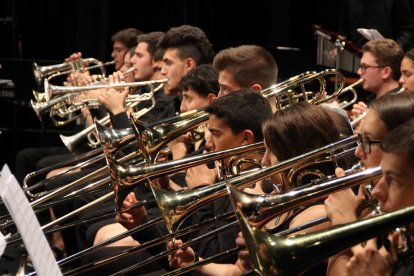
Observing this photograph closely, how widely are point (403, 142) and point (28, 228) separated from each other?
96cm

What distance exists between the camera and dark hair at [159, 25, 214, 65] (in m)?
5.10

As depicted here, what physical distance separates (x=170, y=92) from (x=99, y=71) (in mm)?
1905

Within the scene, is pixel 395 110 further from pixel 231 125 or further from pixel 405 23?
pixel 405 23

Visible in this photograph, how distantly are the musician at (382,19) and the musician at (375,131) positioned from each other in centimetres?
352

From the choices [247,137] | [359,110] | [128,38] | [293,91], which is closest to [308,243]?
[247,137]

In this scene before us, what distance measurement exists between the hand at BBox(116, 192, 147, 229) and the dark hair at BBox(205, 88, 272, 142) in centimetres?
48

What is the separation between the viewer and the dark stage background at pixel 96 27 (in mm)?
6996

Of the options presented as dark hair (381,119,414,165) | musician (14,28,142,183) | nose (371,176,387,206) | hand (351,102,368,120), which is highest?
dark hair (381,119,414,165)

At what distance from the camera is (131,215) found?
3.37m

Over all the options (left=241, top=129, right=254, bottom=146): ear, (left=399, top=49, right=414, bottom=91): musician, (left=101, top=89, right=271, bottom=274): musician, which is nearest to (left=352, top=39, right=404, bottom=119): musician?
(left=399, top=49, right=414, bottom=91): musician

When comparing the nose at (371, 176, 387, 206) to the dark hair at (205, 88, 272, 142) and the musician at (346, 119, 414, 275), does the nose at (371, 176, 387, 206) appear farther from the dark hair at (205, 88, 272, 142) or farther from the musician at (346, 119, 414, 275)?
the dark hair at (205, 88, 272, 142)

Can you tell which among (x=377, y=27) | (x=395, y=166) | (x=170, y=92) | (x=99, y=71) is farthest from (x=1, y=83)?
(x=395, y=166)

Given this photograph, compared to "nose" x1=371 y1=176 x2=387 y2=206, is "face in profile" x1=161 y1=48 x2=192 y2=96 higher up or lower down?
lower down

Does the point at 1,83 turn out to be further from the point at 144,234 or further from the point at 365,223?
the point at 365,223
